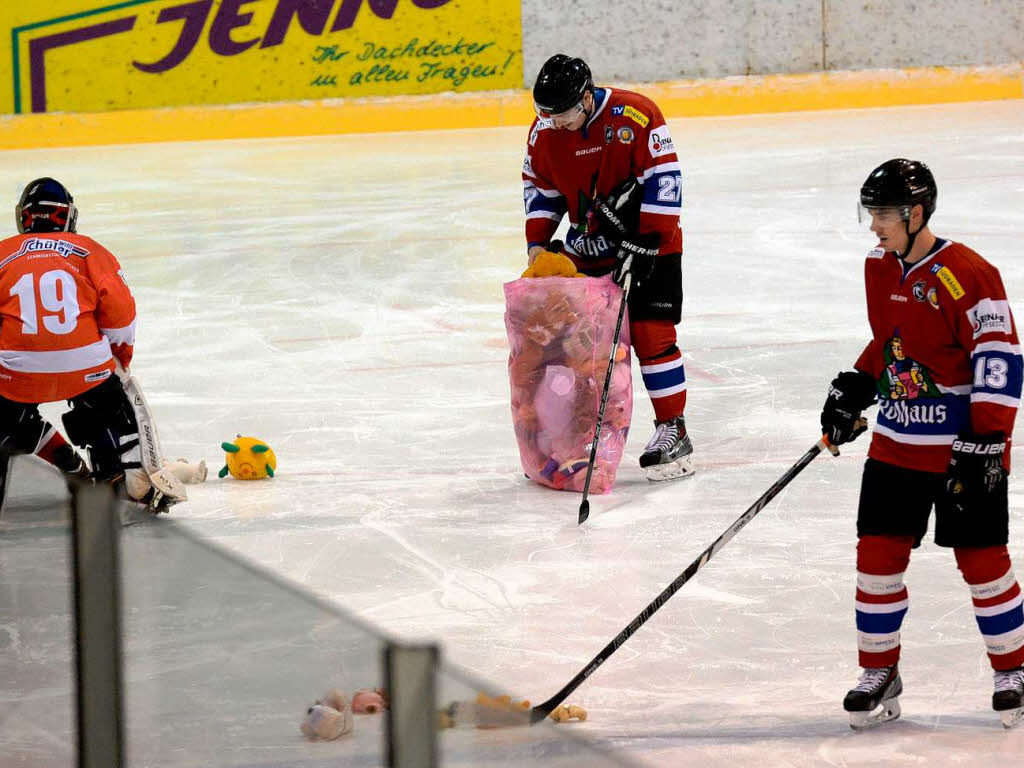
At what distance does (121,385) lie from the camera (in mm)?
4113

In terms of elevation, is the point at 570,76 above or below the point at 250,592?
above

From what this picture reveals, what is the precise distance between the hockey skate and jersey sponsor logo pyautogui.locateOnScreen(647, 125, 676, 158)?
770 millimetres

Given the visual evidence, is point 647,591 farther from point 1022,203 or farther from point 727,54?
point 727,54

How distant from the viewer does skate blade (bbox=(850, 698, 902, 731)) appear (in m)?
2.91

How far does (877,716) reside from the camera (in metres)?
2.93

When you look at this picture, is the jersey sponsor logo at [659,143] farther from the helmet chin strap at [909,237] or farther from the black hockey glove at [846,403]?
the helmet chin strap at [909,237]

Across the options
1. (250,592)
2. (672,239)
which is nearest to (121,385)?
(672,239)

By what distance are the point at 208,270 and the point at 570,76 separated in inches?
152

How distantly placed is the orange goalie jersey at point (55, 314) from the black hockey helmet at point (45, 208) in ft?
0.09

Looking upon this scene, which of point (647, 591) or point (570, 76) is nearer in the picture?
point (647, 591)

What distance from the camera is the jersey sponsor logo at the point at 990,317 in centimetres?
277

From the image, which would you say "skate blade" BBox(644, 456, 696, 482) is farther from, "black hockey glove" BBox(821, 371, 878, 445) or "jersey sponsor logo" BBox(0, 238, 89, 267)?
"jersey sponsor logo" BBox(0, 238, 89, 267)

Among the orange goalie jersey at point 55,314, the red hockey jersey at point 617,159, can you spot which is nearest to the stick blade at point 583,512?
the red hockey jersey at point 617,159

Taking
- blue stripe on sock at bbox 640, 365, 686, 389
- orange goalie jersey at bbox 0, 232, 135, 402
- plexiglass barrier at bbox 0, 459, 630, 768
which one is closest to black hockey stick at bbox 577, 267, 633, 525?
blue stripe on sock at bbox 640, 365, 686, 389
